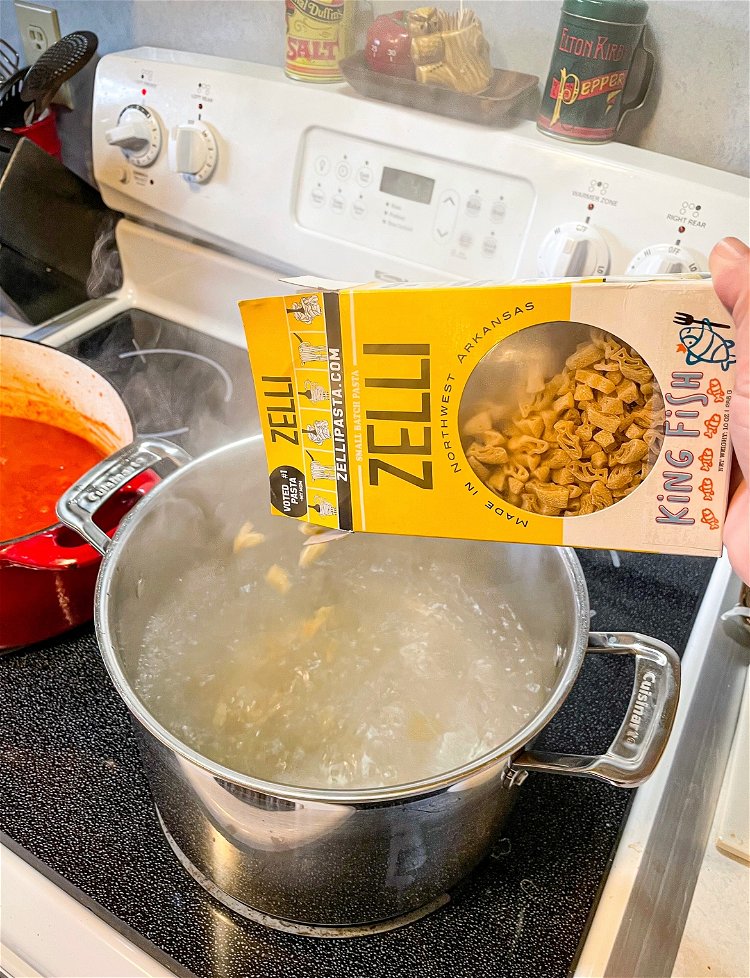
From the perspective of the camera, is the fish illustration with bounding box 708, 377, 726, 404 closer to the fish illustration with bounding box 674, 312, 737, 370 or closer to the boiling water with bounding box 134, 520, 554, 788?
the fish illustration with bounding box 674, 312, 737, 370

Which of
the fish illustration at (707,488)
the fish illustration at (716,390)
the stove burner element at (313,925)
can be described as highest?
the fish illustration at (716,390)

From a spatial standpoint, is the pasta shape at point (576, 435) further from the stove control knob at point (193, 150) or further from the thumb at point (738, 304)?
the stove control knob at point (193, 150)

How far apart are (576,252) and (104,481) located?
440 mm

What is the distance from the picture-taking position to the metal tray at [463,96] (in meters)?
0.72

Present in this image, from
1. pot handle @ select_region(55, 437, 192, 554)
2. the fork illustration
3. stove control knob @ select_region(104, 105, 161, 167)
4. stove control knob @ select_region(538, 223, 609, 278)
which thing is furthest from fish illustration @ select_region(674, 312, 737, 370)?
stove control knob @ select_region(104, 105, 161, 167)

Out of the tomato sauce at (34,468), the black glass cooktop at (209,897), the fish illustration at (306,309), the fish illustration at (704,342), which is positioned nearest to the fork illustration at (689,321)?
the fish illustration at (704,342)

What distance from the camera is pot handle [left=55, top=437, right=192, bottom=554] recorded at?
60 cm

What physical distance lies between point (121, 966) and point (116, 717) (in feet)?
0.65

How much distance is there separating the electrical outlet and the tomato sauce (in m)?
0.45

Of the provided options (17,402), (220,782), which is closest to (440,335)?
(220,782)

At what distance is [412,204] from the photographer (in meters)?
0.77

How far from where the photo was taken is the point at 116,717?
66 cm

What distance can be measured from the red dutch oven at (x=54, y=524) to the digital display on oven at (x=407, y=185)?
331 millimetres

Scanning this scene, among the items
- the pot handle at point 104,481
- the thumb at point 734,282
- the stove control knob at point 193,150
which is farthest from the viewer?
the stove control knob at point 193,150
